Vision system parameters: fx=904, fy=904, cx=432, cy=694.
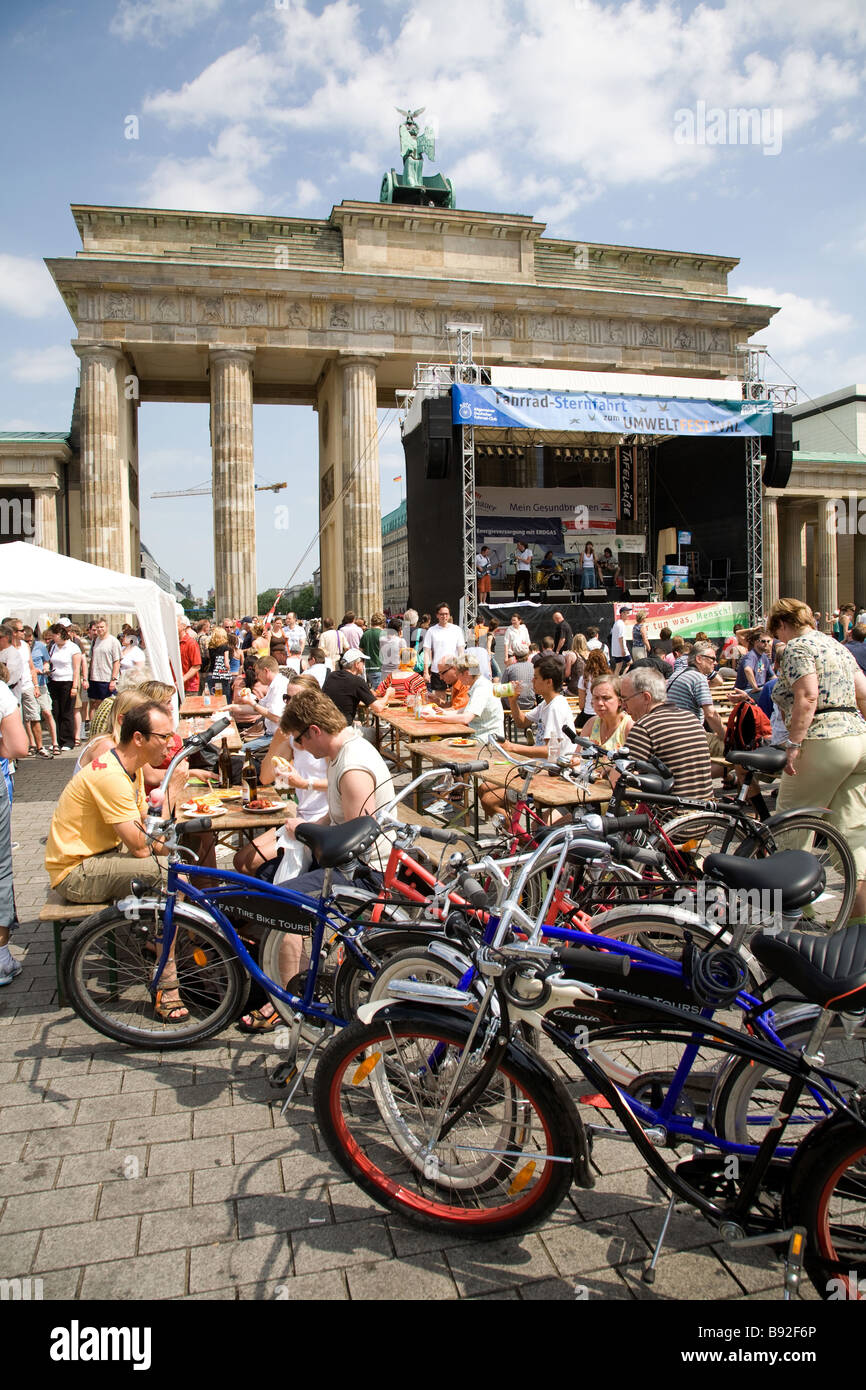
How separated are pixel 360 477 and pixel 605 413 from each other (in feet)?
47.1

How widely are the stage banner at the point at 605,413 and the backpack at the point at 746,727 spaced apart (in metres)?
13.4

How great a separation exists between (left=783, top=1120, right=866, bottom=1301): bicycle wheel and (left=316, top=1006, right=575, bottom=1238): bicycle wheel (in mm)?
609

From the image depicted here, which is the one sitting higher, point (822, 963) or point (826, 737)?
point (826, 737)

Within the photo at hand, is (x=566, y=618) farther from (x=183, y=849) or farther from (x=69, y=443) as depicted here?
(x=69, y=443)

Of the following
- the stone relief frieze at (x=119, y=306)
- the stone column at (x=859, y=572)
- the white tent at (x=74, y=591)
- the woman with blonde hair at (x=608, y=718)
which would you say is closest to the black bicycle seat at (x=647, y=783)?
the woman with blonde hair at (x=608, y=718)

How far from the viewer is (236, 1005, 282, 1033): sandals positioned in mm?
4359

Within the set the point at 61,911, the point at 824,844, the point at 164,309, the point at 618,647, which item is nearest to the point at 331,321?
the point at 164,309

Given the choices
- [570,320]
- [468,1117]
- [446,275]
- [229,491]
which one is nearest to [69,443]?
[229,491]

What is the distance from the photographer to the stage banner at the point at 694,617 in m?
22.0

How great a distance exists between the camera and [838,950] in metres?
2.42

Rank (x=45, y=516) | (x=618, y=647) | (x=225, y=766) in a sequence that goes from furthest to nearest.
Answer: (x=45, y=516)
(x=618, y=647)
(x=225, y=766)

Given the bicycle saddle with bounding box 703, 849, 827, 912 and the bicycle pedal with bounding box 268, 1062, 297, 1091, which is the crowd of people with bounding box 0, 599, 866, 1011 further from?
the bicycle saddle with bounding box 703, 849, 827, 912

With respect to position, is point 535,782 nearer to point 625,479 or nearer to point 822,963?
point 822,963

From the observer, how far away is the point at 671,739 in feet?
17.4
